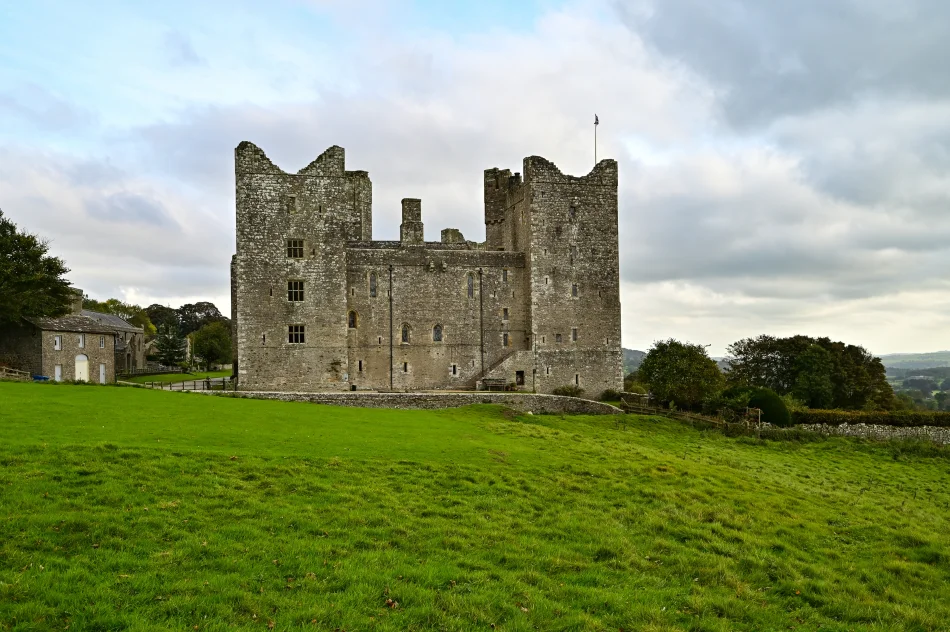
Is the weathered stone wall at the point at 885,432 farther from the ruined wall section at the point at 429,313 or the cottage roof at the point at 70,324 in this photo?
the cottage roof at the point at 70,324

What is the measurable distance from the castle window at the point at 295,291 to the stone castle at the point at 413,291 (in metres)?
0.06

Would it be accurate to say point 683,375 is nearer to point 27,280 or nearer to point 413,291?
point 413,291

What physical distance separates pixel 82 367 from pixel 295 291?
49.9 feet

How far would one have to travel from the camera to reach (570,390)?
41.1 meters

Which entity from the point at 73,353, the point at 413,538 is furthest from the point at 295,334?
the point at 413,538

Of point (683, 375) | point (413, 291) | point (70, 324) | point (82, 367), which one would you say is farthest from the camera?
point (413, 291)

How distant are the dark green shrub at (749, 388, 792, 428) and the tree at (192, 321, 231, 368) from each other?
189 feet

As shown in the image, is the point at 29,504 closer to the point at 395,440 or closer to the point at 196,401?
the point at 395,440

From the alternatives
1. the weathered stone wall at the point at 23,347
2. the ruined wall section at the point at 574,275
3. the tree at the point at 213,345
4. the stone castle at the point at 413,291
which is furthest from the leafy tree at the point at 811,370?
the tree at the point at 213,345

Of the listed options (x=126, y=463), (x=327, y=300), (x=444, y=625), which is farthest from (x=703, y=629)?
(x=327, y=300)

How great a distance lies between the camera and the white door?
39938 mm

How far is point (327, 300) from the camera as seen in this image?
38.1 meters

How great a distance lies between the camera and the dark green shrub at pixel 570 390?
134ft

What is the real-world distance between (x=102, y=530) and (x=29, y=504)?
163cm
